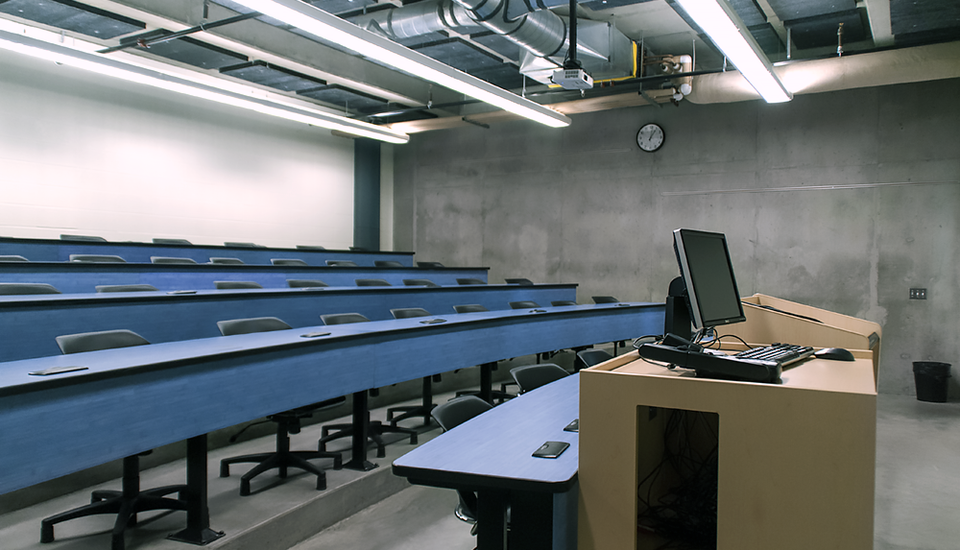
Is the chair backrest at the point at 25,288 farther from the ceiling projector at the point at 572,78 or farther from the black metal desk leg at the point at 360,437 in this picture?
the ceiling projector at the point at 572,78

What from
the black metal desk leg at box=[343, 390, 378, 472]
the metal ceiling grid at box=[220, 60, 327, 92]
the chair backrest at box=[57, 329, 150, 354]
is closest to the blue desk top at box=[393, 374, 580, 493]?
the black metal desk leg at box=[343, 390, 378, 472]

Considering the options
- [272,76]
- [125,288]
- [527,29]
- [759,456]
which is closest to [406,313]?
[125,288]

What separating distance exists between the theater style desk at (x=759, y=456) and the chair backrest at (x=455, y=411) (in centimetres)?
80

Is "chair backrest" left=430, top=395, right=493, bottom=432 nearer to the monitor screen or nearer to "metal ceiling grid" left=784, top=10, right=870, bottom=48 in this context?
the monitor screen

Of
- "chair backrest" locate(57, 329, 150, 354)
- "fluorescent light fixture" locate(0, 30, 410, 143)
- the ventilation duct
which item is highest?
the ventilation duct

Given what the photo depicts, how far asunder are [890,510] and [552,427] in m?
2.58

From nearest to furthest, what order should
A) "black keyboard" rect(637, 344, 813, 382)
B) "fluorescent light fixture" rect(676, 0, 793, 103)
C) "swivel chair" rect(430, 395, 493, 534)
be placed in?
"black keyboard" rect(637, 344, 813, 382), "swivel chair" rect(430, 395, 493, 534), "fluorescent light fixture" rect(676, 0, 793, 103)

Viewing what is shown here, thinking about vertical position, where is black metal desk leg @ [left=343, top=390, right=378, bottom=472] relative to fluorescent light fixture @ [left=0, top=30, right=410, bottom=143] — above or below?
below

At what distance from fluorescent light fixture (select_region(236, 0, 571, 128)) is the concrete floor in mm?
2729

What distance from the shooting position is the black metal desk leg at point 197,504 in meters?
2.34

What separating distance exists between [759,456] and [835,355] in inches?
31.2

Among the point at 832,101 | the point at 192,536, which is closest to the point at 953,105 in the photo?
the point at 832,101

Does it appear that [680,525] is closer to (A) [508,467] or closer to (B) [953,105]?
(A) [508,467]

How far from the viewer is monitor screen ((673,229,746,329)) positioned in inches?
68.7
